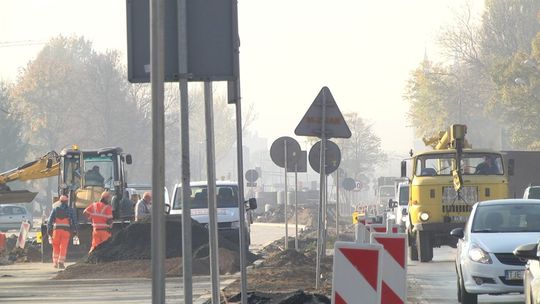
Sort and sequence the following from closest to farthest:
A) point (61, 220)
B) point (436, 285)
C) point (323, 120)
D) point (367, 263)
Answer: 1. point (367, 263)
2. point (323, 120)
3. point (436, 285)
4. point (61, 220)

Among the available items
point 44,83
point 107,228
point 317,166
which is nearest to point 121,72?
point 44,83

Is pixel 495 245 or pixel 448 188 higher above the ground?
pixel 448 188

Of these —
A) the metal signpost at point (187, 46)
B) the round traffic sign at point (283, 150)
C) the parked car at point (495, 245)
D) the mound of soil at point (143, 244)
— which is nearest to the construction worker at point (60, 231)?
the mound of soil at point (143, 244)

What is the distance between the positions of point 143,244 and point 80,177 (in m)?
6.47

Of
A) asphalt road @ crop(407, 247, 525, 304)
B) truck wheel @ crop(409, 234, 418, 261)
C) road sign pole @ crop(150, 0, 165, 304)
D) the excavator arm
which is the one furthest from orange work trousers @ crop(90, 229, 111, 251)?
road sign pole @ crop(150, 0, 165, 304)

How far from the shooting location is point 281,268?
1023 inches

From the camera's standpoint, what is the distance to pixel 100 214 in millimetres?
31359

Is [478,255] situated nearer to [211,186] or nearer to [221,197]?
[211,186]

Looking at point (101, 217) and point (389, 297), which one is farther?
point (101, 217)

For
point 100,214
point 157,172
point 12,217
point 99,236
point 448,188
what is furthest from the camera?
point 12,217

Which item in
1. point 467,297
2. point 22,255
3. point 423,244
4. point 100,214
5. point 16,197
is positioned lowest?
point 467,297

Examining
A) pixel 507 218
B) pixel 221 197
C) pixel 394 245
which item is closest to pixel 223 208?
pixel 221 197

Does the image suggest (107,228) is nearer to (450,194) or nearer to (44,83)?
(450,194)

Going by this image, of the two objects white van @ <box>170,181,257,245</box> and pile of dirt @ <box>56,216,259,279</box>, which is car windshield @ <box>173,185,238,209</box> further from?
pile of dirt @ <box>56,216,259,279</box>
